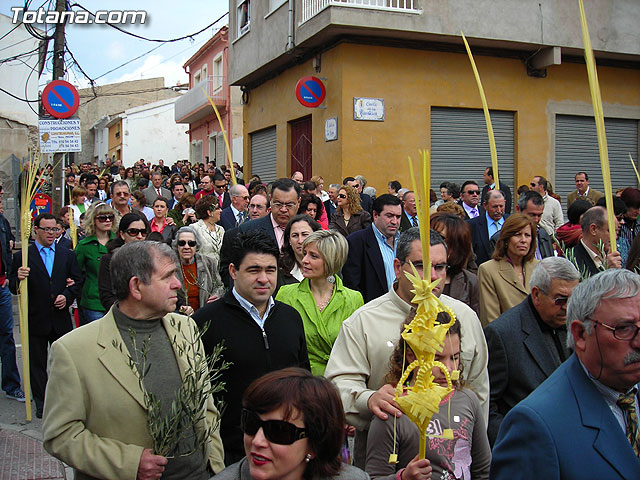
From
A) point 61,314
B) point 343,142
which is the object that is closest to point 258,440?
point 61,314

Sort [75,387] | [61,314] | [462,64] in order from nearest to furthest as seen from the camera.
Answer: [75,387]
[61,314]
[462,64]

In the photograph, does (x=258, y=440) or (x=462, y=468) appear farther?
(x=462, y=468)

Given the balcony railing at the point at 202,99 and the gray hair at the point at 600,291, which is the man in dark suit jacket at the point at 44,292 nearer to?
the gray hair at the point at 600,291

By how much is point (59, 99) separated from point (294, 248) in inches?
322

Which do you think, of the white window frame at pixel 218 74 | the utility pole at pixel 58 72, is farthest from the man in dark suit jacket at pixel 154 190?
the white window frame at pixel 218 74

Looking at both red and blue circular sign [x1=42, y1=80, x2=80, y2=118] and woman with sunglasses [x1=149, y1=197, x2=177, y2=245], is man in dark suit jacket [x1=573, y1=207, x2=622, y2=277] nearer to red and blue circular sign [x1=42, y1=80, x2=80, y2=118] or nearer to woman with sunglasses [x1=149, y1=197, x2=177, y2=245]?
woman with sunglasses [x1=149, y1=197, x2=177, y2=245]

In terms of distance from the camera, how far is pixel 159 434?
294cm

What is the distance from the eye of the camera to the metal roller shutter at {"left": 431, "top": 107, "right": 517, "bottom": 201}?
1680 centimetres

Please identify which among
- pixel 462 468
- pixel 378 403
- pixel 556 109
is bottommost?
pixel 462 468

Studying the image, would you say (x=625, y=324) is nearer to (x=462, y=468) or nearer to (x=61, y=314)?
(x=462, y=468)

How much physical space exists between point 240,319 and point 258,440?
1.56 meters

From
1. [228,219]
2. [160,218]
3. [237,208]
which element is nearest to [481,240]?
[228,219]

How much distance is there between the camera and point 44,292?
23.4 ft

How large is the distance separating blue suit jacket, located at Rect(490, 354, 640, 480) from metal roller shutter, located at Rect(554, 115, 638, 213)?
16.7m
